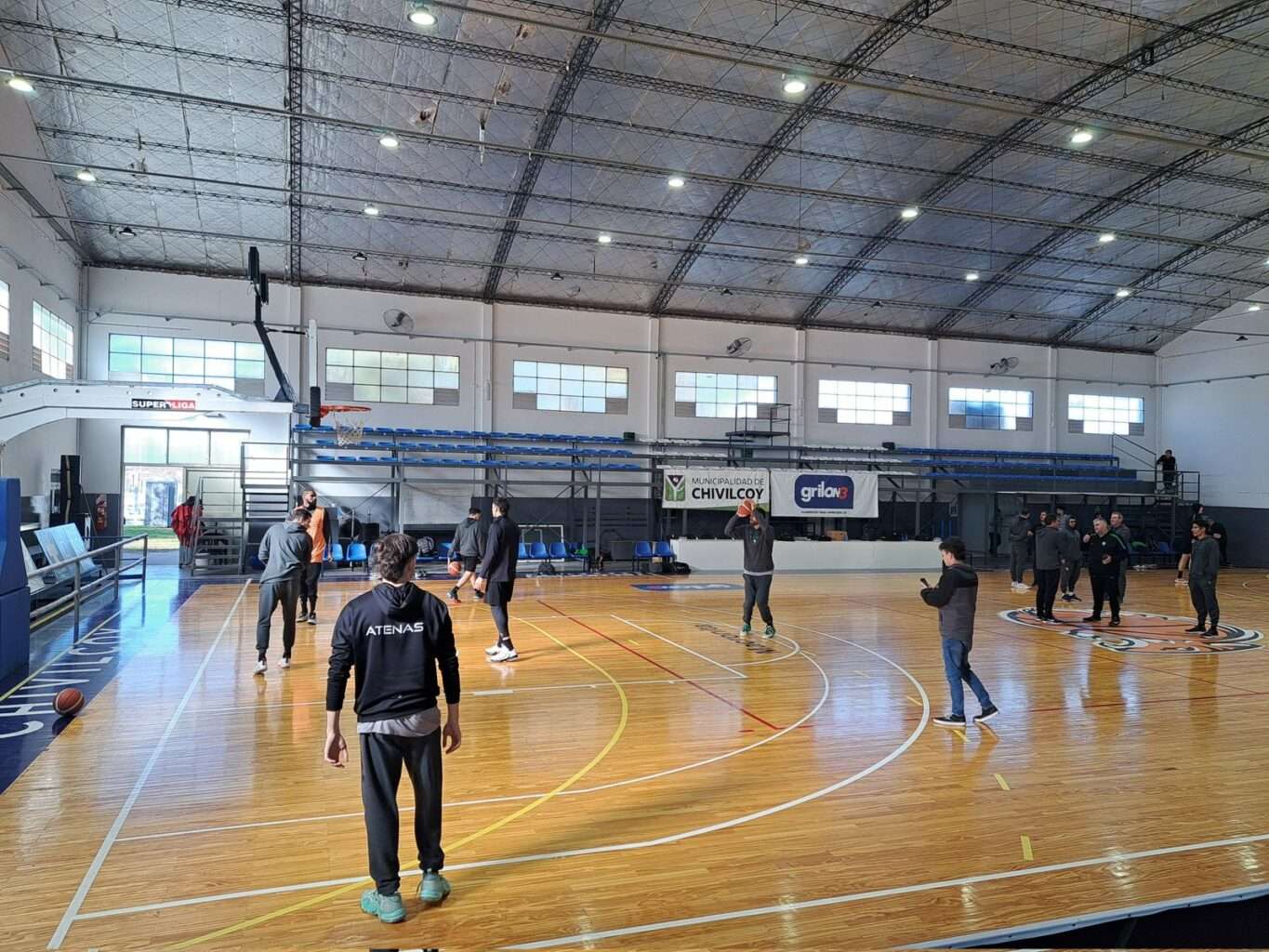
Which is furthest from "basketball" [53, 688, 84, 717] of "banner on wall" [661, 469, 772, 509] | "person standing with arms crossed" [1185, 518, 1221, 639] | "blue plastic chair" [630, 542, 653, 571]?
"banner on wall" [661, 469, 772, 509]

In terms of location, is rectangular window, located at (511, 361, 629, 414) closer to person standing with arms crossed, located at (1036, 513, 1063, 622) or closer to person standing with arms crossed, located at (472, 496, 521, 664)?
person standing with arms crossed, located at (1036, 513, 1063, 622)

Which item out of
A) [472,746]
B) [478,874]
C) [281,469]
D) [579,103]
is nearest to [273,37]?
[579,103]

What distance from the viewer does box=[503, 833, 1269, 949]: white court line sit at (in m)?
3.52

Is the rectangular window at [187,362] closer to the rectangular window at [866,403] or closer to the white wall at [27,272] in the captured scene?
the white wall at [27,272]

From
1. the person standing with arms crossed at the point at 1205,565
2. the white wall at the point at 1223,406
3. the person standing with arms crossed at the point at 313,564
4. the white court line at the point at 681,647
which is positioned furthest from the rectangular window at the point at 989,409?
the person standing with arms crossed at the point at 313,564

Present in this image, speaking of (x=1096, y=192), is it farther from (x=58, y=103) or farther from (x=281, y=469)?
(x=58, y=103)

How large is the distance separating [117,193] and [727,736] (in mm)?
17815

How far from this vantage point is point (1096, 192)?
20.1 meters

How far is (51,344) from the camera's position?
1658 centimetres

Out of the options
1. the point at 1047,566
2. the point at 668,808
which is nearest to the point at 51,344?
the point at 668,808

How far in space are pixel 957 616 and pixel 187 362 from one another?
18.8m

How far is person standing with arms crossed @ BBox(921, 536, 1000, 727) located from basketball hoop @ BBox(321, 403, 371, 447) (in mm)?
14297

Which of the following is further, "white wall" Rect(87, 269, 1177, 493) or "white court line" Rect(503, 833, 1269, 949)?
"white wall" Rect(87, 269, 1177, 493)

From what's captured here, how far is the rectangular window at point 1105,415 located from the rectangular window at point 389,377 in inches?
817
